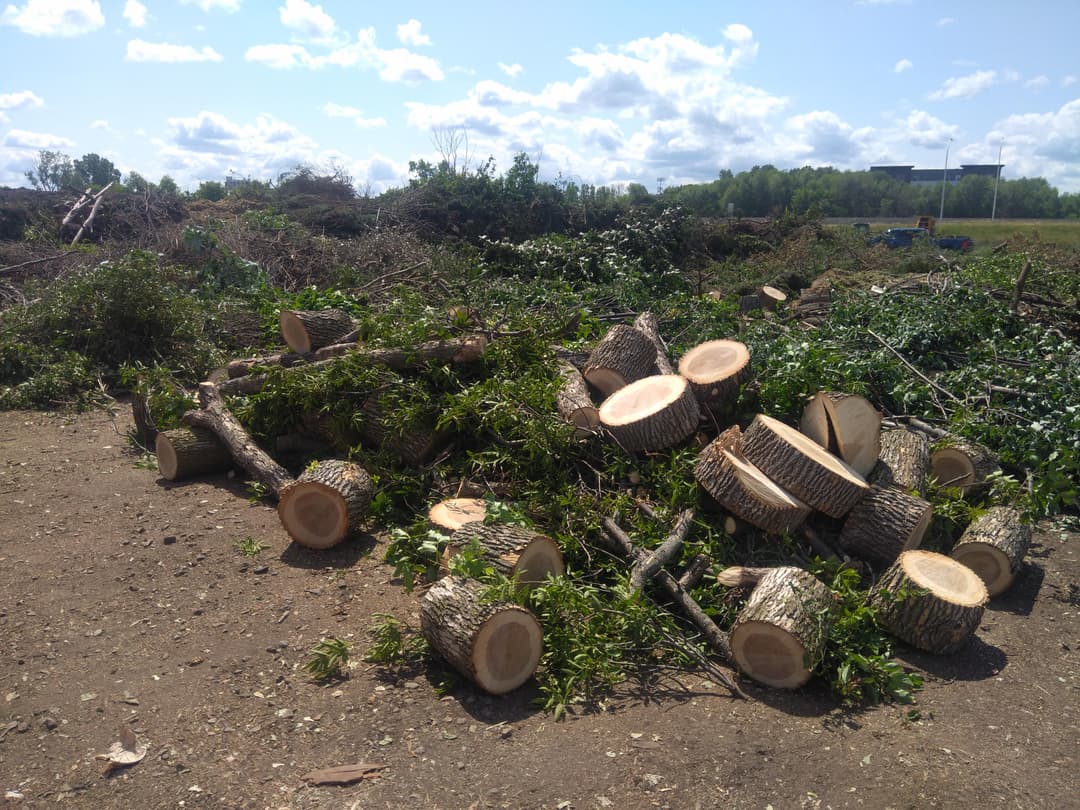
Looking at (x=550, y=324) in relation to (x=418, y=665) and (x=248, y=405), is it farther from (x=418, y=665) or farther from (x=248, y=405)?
(x=418, y=665)

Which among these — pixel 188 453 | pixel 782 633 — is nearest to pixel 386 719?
pixel 782 633

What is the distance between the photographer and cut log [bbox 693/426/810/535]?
4.29m

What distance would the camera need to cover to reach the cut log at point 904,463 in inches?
190

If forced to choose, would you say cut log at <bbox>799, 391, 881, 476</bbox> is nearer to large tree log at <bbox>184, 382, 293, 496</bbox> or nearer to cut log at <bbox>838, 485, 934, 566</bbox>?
cut log at <bbox>838, 485, 934, 566</bbox>

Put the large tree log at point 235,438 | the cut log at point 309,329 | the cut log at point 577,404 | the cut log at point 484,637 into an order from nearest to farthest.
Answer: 1. the cut log at point 484,637
2. the cut log at point 577,404
3. the large tree log at point 235,438
4. the cut log at point 309,329

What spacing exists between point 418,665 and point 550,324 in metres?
3.70

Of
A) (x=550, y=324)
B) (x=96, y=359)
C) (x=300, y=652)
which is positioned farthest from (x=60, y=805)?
(x=96, y=359)

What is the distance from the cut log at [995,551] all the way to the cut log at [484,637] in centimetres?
266

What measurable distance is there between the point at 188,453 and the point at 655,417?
347 centimetres

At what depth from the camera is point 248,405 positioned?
629cm

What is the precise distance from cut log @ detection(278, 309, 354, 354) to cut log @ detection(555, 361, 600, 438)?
219 centimetres

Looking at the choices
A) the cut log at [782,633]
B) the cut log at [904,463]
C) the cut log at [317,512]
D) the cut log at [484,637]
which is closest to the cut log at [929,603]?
the cut log at [782,633]

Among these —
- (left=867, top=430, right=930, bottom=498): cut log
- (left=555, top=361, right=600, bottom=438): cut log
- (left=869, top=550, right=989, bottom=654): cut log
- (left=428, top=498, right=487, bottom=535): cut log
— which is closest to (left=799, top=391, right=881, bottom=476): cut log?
(left=867, top=430, right=930, bottom=498): cut log

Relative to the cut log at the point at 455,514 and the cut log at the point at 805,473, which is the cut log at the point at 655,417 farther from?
the cut log at the point at 455,514
